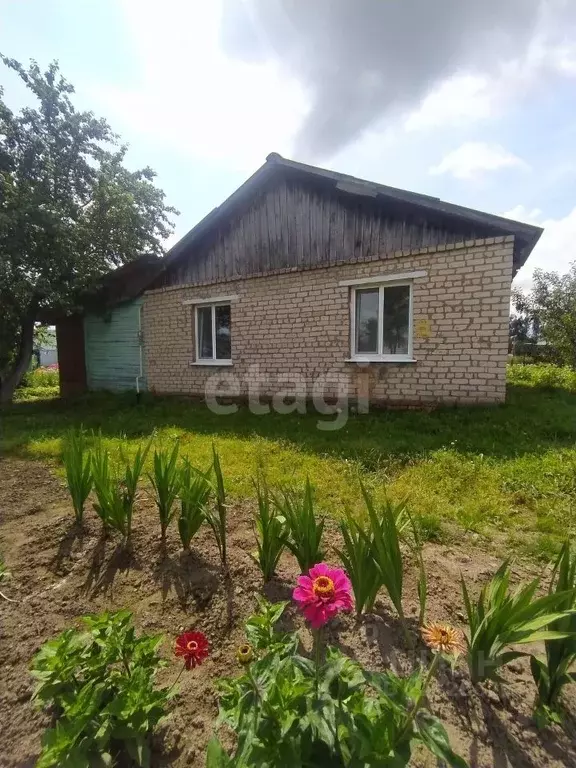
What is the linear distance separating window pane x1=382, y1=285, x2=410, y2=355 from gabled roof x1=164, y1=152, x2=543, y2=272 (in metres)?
1.35

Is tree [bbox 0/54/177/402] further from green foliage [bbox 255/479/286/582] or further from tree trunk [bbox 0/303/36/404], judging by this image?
green foliage [bbox 255/479/286/582]

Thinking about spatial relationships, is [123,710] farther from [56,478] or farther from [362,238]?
[362,238]

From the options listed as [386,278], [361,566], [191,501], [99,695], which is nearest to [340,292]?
[386,278]

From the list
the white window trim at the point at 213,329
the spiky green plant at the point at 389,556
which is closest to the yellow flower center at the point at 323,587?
the spiky green plant at the point at 389,556

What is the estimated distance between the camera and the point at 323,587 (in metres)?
1.11

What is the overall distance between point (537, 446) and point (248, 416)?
458 cm

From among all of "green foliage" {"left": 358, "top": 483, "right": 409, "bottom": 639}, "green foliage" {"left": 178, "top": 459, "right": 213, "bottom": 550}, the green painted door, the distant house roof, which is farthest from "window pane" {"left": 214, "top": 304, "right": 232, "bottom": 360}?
"green foliage" {"left": 358, "top": 483, "right": 409, "bottom": 639}

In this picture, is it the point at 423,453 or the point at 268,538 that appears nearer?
the point at 268,538

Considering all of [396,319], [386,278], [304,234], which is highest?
[304,234]

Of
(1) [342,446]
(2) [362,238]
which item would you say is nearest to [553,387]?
(2) [362,238]

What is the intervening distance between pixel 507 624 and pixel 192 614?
4.60ft

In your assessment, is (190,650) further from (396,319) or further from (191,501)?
(396,319)

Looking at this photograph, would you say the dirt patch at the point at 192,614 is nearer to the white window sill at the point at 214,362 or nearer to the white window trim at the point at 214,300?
the white window sill at the point at 214,362

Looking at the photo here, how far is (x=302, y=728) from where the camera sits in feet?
3.27
